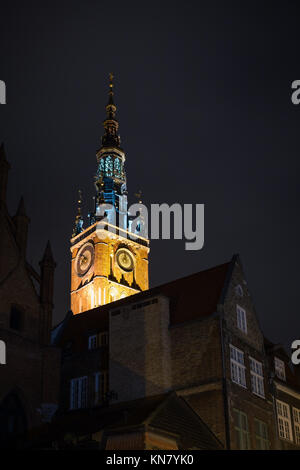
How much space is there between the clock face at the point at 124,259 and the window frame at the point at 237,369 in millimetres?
48658

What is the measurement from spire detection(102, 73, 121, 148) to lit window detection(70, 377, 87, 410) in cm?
5905

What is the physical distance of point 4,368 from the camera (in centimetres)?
4097

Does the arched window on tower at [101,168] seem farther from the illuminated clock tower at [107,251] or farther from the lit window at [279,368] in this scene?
the lit window at [279,368]

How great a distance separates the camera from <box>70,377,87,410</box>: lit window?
45.0 meters

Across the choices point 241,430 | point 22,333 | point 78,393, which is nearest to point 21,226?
point 22,333

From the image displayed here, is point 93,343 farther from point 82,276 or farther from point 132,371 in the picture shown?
point 82,276

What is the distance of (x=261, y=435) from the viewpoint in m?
41.7

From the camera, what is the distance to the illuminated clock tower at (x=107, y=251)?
86.8 m

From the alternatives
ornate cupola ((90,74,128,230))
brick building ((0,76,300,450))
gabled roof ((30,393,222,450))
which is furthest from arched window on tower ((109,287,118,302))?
gabled roof ((30,393,222,450))

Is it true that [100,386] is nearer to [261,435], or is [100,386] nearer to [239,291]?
[261,435]

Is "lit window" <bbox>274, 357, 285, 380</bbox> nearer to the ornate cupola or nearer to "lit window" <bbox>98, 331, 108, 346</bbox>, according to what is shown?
"lit window" <bbox>98, 331, 108, 346</bbox>

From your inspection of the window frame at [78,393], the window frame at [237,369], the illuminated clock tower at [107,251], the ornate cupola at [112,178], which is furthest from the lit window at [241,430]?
the ornate cupola at [112,178]
